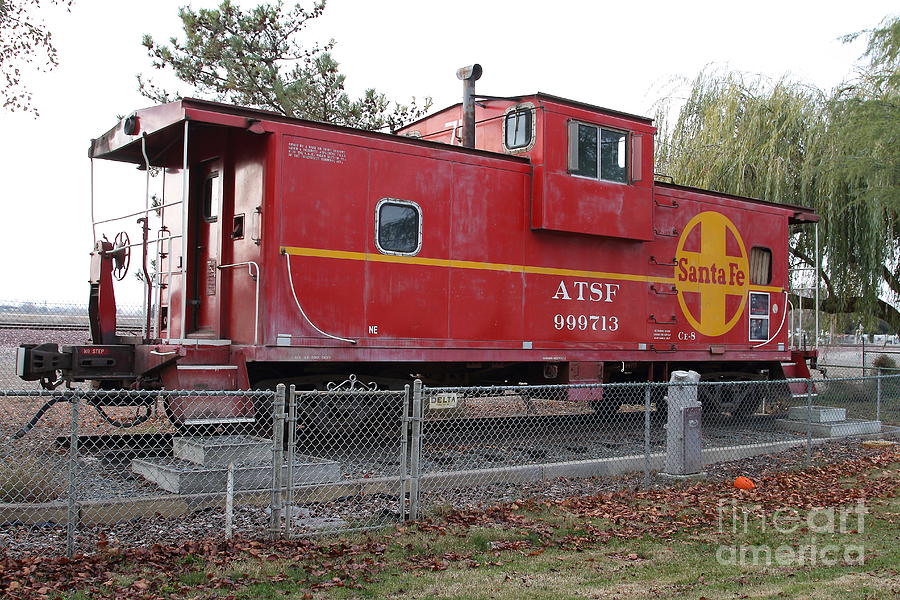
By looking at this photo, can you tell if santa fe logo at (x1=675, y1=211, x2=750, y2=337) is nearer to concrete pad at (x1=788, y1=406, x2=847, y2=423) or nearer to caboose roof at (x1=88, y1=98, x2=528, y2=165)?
concrete pad at (x1=788, y1=406, x2=847, y2=423)

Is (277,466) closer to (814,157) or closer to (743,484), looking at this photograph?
(743,484)

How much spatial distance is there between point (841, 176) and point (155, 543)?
15608 millimetres

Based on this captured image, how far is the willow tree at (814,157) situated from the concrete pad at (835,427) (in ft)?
17.0

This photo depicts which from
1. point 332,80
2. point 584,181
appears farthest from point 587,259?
point 332,80

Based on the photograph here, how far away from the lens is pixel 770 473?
9.49 meters

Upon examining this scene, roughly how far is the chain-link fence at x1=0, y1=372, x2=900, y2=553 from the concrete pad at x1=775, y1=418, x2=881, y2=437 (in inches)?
0.8

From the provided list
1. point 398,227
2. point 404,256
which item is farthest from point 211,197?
point 404,256

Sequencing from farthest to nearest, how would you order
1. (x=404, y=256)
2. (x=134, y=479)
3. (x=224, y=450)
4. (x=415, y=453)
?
(x=404, y=256)
(x=134, y=479)
(x=224, y=450)
(x=415, y=453)

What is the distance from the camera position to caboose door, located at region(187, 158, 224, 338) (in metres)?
9.91

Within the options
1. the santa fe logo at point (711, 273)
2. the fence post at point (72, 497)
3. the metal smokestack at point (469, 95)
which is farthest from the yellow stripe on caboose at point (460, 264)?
the fence post at point (72, 497)

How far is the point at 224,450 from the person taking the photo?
7410mm

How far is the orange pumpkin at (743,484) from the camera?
8578 mm

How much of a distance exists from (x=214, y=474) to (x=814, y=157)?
15780 millimetres

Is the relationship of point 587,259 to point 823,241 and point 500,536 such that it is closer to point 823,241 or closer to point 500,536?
point 500,536
